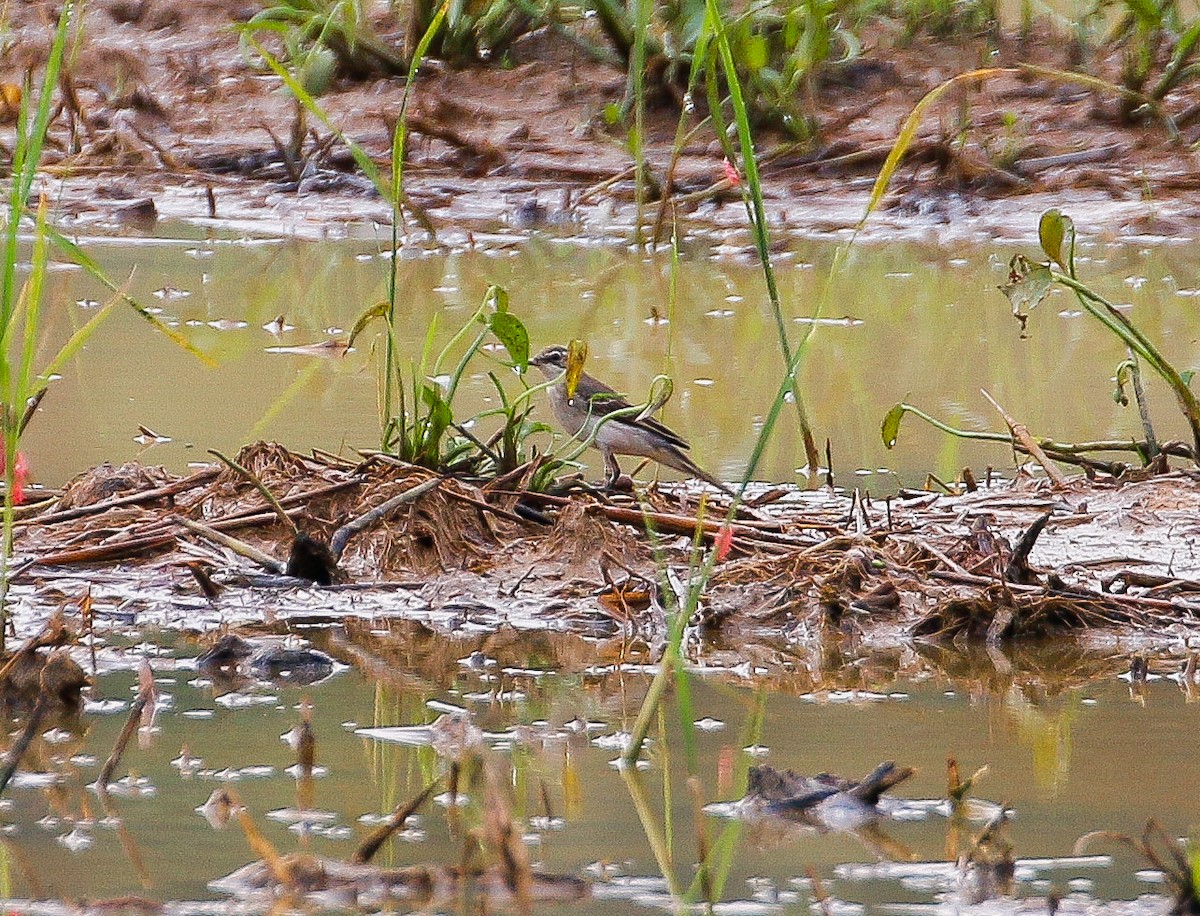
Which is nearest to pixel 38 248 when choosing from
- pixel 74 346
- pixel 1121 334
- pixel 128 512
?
pixel 74 346

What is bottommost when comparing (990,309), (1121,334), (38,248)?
(990,309)

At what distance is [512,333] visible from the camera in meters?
4.52

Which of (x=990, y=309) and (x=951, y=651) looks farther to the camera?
(x=990, y=309)

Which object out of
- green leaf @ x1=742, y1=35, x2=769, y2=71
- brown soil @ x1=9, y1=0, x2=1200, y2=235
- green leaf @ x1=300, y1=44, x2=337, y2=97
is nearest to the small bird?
brown soil @ x1=9, y1=0, x2=1200, y2=235

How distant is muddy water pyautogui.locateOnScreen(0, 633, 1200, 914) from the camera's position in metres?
2.68

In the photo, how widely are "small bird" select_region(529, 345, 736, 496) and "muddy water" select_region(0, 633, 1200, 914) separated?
126 centimetres

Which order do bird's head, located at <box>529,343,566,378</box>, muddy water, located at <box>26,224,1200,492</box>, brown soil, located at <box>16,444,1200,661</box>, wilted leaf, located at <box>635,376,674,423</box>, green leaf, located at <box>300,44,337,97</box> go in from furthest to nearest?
green leaf, located at <box>300,44,337,97</box> < bird's head, located at <box>529,343,566,378</box> < muddy water, located at <box>26,224,1200,492</box> < wilted leaf, located at <box>635,376,674,423</box> < brown soil, located at <box>16,444,1200,661</box>

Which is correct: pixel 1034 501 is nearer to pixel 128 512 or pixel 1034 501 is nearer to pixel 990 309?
pixel 128 512

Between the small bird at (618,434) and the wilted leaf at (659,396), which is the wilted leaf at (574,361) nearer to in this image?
the wilted leaf at (659,396)

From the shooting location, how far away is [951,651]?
3.99 meters

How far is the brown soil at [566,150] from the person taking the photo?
10.0 meters

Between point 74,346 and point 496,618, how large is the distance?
3.58ft

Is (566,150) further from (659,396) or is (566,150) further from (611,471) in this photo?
(659,396)

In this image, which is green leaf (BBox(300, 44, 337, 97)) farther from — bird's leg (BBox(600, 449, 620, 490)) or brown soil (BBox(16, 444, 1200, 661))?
brown soil (BBox(16, 444, 1200, 661))
